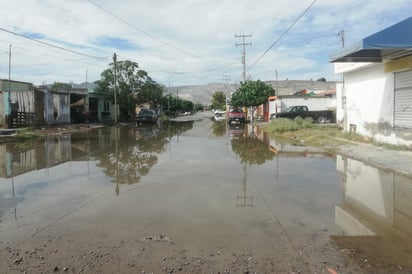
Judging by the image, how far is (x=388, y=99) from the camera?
51.8 feet

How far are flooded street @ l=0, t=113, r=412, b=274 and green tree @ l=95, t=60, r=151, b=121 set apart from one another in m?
38.3

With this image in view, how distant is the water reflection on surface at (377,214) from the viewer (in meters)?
4.82

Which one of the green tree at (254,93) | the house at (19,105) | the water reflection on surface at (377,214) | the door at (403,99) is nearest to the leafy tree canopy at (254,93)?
the green tree at (254,93)

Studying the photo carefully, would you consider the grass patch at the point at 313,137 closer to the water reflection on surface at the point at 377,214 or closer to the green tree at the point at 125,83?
the water reflection on surface at the point at 377,214

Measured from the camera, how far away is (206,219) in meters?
6.04

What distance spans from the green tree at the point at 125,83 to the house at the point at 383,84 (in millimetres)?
35060

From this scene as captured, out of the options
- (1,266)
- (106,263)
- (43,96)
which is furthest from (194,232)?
(43,96)

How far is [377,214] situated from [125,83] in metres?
46.2

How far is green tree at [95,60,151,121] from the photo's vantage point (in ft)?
158

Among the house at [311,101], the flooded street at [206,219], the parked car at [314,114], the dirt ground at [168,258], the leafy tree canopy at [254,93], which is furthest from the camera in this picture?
the leafy tree canopy at [254,93]

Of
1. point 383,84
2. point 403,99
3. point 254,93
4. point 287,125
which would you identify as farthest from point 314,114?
point 403,99

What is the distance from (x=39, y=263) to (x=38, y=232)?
49.2 inches

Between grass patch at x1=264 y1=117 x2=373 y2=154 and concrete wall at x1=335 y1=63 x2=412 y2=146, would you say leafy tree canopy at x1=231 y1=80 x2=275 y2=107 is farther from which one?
concrete wall at x1=335 y1=63 x2=412 y2=146

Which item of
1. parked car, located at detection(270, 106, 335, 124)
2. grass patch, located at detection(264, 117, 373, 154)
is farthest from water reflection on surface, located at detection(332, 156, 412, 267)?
parked car, located at detection(270, 106, 335, 124)
